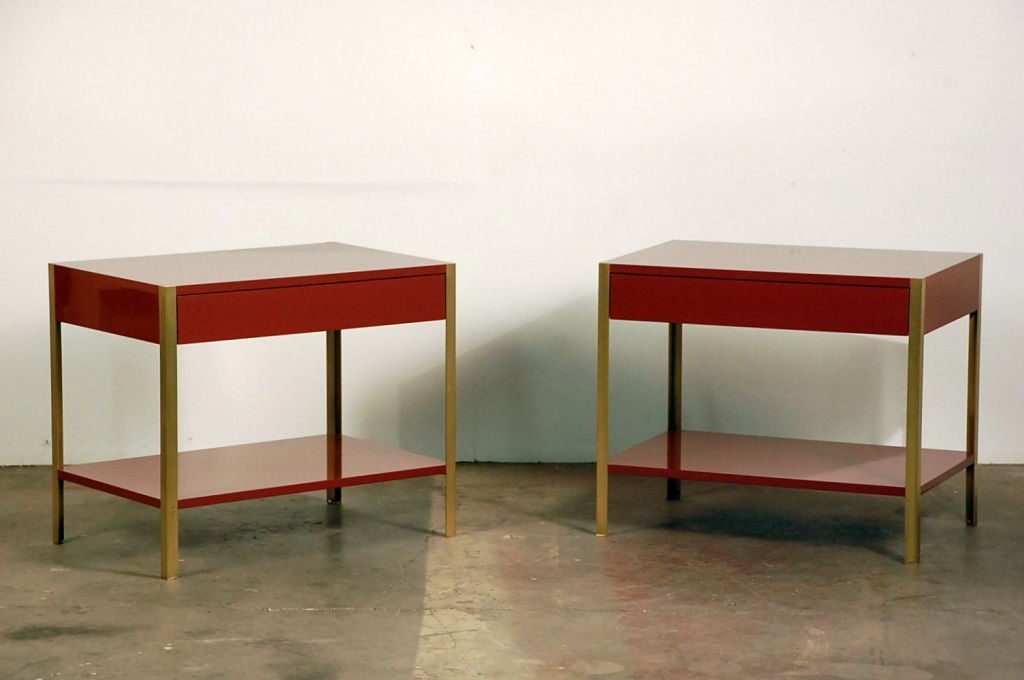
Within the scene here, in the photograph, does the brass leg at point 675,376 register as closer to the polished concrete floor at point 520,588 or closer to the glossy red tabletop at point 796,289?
the polished concrete floor at point 520,588

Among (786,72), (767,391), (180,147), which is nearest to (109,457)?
(180,147)

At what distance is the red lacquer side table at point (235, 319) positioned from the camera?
3482 millimetres

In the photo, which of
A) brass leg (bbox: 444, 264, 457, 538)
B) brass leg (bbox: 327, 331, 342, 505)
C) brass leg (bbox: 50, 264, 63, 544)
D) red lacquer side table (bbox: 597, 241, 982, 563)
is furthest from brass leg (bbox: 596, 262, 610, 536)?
brass leg (bbox: 50, 264, 63, 544)

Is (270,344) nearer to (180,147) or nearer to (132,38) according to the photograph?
(180,147)

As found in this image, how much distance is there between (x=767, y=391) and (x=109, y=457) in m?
2.08

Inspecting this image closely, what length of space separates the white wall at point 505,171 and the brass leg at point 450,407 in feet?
3.06

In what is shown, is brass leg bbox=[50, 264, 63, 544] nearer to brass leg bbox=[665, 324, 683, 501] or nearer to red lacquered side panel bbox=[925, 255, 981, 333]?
brass leg bbox=[665, 324, 683, 501]

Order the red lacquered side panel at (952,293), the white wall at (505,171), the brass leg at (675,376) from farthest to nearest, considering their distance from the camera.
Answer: the white wall at (505,171) → the brass leg at (675,376) → the red lacquered side panel at (952,293)

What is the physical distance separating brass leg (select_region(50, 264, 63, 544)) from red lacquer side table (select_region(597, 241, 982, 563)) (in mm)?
1334

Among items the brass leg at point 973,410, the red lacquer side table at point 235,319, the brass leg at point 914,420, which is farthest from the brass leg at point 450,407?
the brass leg at point 973,410

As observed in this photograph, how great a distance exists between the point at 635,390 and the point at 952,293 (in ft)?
4.41

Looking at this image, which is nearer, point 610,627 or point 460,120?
point 610,627

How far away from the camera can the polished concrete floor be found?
10.0 ft

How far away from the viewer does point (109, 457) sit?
4.84 meters
